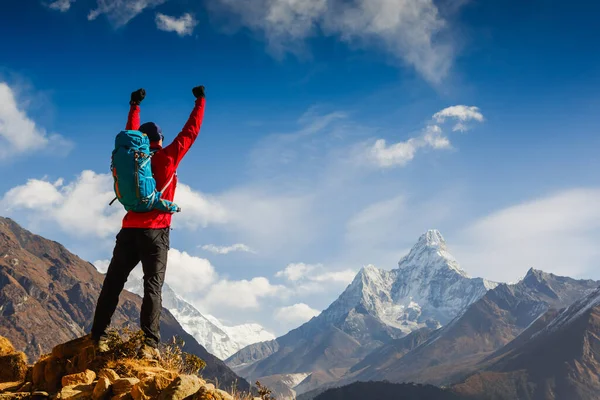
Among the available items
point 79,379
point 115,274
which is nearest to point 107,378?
point 79,379

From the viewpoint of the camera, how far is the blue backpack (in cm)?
711

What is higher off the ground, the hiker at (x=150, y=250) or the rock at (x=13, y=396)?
the hiker at (x=150, y=250)

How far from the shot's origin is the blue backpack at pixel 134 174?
7.11m

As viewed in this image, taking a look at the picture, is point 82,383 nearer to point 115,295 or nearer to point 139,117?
point 115,295

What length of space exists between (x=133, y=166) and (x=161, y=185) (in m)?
0.65

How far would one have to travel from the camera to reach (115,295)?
7699 mm

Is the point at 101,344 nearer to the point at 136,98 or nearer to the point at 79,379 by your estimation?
the point at 79,379

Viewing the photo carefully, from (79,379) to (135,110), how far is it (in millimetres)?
4459

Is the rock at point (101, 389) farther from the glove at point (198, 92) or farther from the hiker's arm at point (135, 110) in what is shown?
the glove at point (198, 92)

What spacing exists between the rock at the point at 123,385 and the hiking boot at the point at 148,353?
44.3 inches

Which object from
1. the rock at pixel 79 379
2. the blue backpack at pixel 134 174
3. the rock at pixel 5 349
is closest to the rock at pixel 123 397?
the rock at pixel 79 379

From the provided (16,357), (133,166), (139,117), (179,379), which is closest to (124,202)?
(133,166)

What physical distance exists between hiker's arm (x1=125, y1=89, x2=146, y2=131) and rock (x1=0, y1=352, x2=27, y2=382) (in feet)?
14.2

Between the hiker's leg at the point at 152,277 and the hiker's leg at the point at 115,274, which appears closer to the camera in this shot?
the hiker's leg at the point at 152,277
